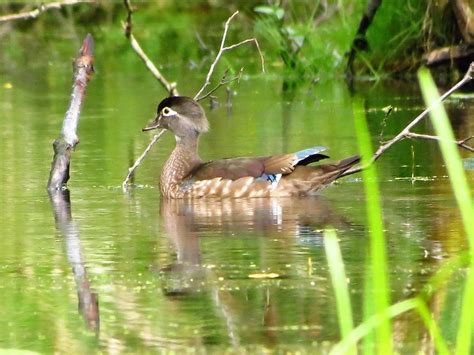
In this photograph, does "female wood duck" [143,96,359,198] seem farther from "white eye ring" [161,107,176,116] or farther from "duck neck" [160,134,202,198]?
"white eye ring" [161,107,176,116]

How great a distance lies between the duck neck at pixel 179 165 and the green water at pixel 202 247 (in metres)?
0.16

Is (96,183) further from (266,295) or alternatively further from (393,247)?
(266,295)

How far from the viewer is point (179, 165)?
1148 cm

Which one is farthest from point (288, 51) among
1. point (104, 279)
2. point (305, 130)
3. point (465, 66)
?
point (104, 279)

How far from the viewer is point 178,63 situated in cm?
2525

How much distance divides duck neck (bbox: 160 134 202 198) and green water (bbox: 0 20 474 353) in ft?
0.51

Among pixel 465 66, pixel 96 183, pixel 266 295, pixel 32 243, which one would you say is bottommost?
pixel 266 295

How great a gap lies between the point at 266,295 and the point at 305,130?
8.30m

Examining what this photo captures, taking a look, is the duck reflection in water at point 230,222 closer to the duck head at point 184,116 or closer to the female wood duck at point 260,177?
the female wood duck at point 260,177

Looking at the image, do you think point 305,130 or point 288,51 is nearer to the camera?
point 305,130

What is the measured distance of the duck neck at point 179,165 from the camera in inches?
444

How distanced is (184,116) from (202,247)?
3.12 m

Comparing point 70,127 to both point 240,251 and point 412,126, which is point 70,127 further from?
point 240,251

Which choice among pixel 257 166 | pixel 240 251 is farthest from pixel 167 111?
pixel 240 251
